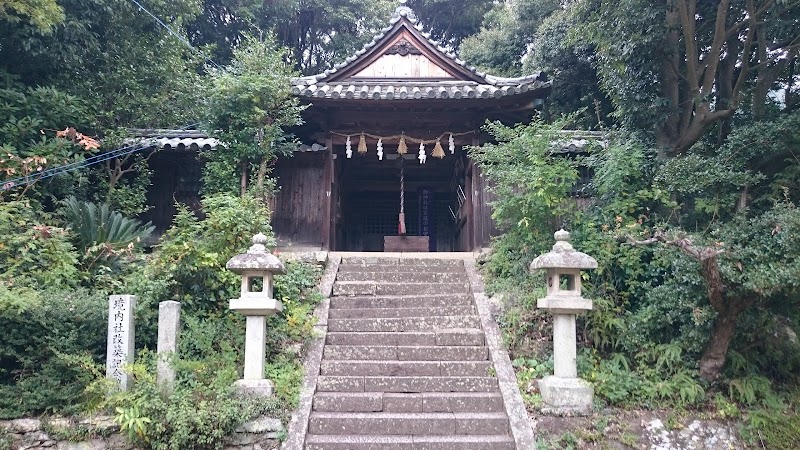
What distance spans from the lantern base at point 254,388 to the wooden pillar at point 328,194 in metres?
5.93

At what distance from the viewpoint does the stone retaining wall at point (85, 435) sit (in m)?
5.86

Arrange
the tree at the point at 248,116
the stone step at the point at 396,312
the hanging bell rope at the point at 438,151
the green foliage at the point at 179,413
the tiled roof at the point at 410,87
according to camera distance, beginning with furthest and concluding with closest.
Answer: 1. the hanging bell rope at the point at 438,151
2. the tiled roof at the point at 410,87
3. the tree at the point at 248,116
4. the stone step at the point at 396,312
5. the green foliage at the point at 179,413

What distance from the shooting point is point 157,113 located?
1321cm

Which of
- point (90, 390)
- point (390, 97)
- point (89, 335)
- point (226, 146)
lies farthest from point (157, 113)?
point (90, 390)

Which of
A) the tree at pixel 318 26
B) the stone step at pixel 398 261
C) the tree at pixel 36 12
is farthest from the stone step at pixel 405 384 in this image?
the tree at pixel 318 26

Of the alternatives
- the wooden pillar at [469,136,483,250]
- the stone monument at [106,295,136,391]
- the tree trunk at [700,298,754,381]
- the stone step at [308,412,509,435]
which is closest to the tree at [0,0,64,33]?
the stone monument at [106,295,136,391]

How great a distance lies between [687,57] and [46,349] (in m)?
10.2

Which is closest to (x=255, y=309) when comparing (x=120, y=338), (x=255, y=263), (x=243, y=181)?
(x=255, y=263)

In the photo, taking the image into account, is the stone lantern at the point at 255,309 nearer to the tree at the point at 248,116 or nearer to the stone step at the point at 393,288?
the stone step at the point at 393,288

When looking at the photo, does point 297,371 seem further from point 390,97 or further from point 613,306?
point 390,97

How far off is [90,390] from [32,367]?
916mm

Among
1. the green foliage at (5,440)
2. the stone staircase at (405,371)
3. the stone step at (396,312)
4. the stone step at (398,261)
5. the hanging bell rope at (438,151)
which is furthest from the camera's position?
the hanging bell rope at (438,151)

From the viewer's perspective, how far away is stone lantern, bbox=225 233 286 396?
6387 millimetres

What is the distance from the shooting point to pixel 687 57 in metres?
9.20
